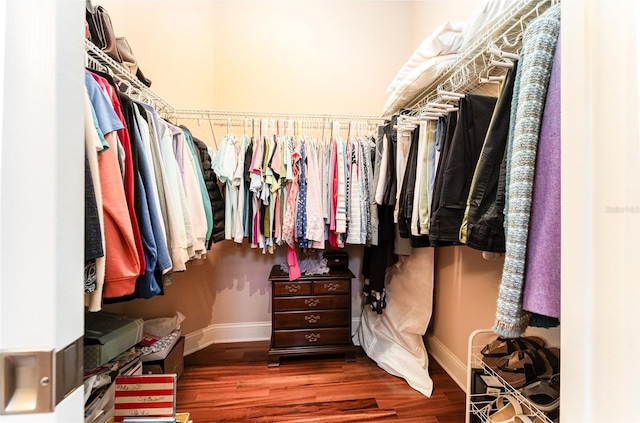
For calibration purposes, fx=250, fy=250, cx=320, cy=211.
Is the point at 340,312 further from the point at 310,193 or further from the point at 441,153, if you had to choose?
the point at 441,153

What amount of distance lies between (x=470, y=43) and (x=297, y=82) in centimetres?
142

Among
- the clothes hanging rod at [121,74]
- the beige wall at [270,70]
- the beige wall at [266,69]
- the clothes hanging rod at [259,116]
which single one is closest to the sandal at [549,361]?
the beige wall at [266,69]

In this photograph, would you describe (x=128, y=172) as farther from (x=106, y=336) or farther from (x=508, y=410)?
(x=508, y=410)

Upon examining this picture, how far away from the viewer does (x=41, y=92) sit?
0.30 metres

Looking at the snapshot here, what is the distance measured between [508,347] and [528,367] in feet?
0.35

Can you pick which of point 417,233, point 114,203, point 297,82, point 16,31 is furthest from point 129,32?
point 417,233

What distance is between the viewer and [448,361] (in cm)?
166

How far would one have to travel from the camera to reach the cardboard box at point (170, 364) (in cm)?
142

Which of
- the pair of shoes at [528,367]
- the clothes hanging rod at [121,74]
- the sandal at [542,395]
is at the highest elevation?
the clothes hanging rod at [121,74]

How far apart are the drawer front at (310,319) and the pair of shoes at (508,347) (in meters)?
0.97

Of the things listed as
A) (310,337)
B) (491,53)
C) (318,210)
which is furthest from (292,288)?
(491,53)

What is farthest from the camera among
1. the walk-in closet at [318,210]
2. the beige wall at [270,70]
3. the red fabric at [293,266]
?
the beige wall at [270,70]

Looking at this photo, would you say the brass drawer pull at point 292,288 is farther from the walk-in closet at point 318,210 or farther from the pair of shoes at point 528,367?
the pair of shoes at point 528,367

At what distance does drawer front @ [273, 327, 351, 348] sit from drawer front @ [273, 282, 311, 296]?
0.27 m
